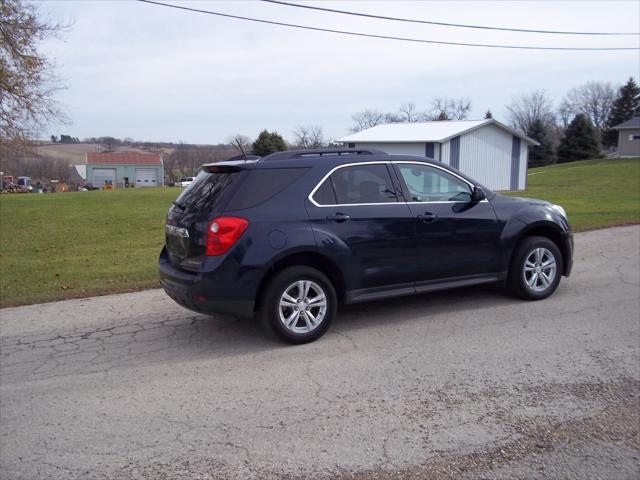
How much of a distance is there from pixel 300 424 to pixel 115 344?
2.60m

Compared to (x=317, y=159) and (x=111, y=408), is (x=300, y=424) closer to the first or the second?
(x=111, y=408)

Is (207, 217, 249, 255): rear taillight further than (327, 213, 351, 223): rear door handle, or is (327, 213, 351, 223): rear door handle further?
(327, 213, 351, 223): rear door handle

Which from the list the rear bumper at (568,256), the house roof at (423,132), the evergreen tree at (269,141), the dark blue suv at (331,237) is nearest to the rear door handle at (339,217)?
the dark blue suv at (331,237)

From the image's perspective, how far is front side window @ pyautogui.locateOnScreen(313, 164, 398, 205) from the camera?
223 inches

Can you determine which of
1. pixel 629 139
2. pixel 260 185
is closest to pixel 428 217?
pixel 260 185

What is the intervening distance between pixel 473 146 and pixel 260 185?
28.6 metres

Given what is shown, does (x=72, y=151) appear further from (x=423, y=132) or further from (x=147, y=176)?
(x=423, y=132)

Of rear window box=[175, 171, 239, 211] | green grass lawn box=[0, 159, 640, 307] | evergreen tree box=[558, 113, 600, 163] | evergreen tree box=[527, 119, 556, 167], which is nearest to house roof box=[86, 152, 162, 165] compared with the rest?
evergreen tree box=[527, 119, 556, 167]

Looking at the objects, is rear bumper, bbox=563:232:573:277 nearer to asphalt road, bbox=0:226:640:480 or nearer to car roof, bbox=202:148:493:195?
asphalt road, bbox=0:226:640:480

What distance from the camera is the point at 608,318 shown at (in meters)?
6.04

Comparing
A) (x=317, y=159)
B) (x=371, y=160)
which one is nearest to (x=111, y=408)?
(x=317, y=159)

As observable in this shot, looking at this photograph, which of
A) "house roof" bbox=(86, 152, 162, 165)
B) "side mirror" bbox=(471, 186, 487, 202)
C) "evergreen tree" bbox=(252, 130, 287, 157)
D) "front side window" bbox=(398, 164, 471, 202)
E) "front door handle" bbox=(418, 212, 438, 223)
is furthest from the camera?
"house roof" bbox=(86, 152, 162, 165)

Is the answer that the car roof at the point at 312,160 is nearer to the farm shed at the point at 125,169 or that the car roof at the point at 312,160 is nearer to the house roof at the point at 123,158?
the farm shed at the point at 125,169

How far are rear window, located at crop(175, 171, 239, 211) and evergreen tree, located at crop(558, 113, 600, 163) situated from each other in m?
66.0
